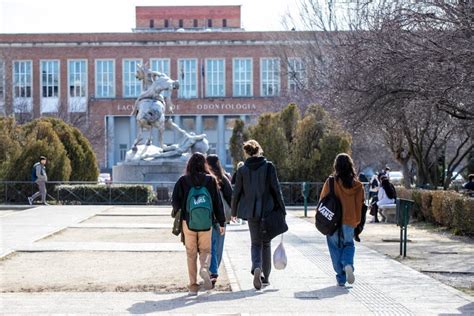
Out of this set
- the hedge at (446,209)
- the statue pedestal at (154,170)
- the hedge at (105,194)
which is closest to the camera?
the hedge at (446,209)

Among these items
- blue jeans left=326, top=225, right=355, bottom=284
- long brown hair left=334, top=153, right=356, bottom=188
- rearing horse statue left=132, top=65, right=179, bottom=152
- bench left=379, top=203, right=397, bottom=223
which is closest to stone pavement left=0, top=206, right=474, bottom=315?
blue jeans left=326, top=225, right=355, bottom=284

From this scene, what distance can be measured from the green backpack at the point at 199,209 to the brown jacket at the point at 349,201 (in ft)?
5.56

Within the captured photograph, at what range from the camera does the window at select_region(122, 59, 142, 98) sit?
277 ft

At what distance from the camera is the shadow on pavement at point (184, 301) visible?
382 inches

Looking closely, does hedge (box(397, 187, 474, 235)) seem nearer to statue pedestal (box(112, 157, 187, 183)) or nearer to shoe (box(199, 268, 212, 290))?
shoe (box(199, 268, 212, 290))

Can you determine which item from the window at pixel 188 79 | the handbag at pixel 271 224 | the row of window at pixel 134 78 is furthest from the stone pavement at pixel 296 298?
the window at pixel 188 79

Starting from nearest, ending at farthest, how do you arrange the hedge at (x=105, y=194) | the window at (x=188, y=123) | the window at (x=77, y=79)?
the hedge at (x=105, y=194) < the window at (x=77, y=79) < the window at (x=188, y=123)

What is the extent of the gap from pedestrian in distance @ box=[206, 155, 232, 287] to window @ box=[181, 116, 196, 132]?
7323 centimetres

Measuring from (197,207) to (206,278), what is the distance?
34.8 inches

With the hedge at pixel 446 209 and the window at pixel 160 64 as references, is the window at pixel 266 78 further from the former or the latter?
the hedge at pixel 446 209

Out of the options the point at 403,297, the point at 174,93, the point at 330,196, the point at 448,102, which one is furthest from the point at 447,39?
the point at 174,93

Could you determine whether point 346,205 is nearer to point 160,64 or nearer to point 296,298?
point 296,298

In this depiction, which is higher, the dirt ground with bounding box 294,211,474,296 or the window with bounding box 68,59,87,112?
the window with bounding box 68,59,87,112

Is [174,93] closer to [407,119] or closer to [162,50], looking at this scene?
[162,50]
